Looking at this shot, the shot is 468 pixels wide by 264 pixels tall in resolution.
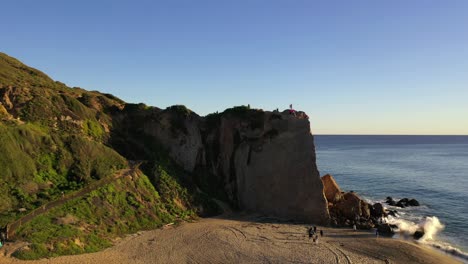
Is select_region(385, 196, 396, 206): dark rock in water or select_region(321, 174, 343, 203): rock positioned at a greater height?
select_region(321, 174, 343, 203): rock

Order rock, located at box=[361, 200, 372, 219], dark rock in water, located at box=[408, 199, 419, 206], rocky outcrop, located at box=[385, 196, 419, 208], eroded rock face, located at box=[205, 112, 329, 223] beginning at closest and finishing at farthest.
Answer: eroded rock face, located at box=[205, 112, 329, 223] < rock, located at box=[361, 200, 372, 219] < rocky outcrop, located at box=[385, 196, 419, 208] < dark rock in water, located at box=[408, 199, 419, 206]

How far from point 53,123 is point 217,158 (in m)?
22.5

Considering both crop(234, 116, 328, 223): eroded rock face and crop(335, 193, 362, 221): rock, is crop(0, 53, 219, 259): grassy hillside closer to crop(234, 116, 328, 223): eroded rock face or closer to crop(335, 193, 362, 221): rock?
crop(234, 116, 328, 223): eroded rock face

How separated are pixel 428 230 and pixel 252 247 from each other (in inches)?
972

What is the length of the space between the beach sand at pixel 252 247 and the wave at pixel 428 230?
182cm

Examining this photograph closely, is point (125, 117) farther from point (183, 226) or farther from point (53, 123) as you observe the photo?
point (183, 226)

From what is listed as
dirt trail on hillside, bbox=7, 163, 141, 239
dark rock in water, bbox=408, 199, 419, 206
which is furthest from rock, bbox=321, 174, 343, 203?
dirt trail on hillside, bbox=7, 163, 141, 239

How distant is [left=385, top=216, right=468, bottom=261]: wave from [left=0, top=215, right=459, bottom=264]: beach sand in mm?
A: 1818

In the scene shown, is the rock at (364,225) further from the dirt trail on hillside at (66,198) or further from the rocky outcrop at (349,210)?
the dirt trail on hillside at (66,198)

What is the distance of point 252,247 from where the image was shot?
117 feet

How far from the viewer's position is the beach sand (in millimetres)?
32625

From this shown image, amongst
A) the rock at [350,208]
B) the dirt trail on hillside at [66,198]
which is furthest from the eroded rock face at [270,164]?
the dirt trail on hillside at [66,198]

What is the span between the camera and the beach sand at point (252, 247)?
32.6 meters

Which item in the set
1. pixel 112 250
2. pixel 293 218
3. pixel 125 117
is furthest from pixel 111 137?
pixel 293 218
